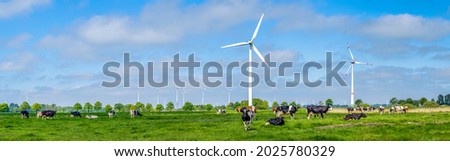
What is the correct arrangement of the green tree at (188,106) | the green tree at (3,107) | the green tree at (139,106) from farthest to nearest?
the green tree at (188,106) → the green tree at (139,106) → the green tree at (3,107)

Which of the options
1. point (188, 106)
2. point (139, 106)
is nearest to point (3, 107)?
point (139, 106)

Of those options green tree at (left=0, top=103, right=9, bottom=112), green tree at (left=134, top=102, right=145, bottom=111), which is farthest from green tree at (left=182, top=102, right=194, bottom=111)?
green tree at (left=0, top=103, right=9, bottom=112)

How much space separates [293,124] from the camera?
29.8m

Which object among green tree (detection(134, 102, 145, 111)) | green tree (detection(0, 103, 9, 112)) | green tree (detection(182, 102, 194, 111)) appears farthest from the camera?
green tree (detection(182, 102, 194, 111))

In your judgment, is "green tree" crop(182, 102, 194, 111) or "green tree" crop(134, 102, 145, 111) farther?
"green tree" crop(182, 102, 194, 111)

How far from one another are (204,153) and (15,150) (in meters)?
6.95

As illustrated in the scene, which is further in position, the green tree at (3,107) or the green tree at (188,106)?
the green tree at (188,106)

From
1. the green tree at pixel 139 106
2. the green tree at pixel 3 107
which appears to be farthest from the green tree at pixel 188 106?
the green tree at pixel 3 107

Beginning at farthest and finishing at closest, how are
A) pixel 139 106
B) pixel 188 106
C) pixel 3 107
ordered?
pixel 188 106, pixel 139 106, pixel 3 107

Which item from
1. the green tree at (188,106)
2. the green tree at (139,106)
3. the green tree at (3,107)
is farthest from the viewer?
the green tree at (188,106)

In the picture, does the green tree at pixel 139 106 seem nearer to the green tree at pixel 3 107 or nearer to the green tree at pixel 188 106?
the green tree at pixel 188 106

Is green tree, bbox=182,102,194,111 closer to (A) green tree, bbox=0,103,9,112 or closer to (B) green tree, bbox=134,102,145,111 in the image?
(B) green tree, bbox=134,102,145,111

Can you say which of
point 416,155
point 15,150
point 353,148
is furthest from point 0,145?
point 416,155

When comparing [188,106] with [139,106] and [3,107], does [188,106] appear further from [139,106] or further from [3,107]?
[3,107]
